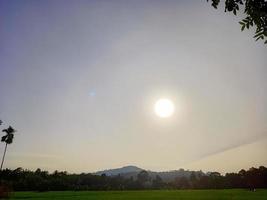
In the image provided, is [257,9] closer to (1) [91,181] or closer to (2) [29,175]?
(2) [29,175]

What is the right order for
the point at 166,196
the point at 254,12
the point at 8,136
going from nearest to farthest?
the point at 254,12
the point at 166,196
the point at 8,136

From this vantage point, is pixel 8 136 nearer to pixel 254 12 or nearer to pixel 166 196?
pixel 166 196

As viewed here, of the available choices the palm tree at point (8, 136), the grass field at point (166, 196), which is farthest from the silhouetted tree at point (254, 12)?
the palm tree at point (8, 136)

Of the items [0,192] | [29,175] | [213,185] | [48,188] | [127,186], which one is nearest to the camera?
[0,192]

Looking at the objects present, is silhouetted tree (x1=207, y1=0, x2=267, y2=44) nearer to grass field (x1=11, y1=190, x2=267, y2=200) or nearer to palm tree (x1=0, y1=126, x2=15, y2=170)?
grass field (x1=11, y1=190, x2=267, y2=200)

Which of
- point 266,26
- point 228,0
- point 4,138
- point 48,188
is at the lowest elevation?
point 266,26

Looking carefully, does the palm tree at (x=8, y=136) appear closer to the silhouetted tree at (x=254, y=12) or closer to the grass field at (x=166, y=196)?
the grass field at (x=166, y=196)

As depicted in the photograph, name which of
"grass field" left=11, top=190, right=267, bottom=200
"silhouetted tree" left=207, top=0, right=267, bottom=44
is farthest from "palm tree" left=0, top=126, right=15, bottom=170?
"silhouetted tree" left=207, top=0, right=267, bottom=44

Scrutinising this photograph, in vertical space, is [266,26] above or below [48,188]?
below

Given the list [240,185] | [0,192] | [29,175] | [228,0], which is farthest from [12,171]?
[228,0]

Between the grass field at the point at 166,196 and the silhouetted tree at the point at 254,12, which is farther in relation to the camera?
the grass field at the point at 166,196

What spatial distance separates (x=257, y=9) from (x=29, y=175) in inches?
6148

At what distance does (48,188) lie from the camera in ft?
470

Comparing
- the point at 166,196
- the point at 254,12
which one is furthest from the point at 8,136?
the point at 254,12
